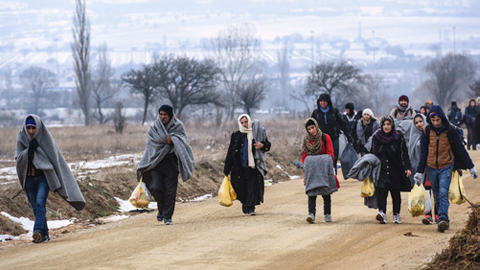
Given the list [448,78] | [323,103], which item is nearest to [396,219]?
[323,103]

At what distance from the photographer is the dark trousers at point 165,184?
1487cm

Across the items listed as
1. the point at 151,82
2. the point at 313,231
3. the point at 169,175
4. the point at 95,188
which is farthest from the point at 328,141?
the point at 151,82

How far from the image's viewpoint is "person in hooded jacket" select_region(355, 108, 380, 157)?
2050 centimetres

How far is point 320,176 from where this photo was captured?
14.1 meters

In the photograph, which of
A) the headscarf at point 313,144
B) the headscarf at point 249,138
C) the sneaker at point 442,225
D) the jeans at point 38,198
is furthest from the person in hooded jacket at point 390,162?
the jeans at point 38,198

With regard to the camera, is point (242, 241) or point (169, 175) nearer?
point (242, 241)

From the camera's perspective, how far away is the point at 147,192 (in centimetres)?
1497

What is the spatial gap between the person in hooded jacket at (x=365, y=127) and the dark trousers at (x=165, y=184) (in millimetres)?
6591

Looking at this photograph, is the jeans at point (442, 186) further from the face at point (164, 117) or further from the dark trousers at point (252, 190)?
the face at point (164, 117)

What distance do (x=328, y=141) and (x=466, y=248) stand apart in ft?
16.7

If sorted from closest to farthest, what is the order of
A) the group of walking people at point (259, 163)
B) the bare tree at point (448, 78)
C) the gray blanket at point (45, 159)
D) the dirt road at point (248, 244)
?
1. the dirt road at point (248, 244)
2. the group of walking people at point (259, 163)
3. the gray blanket at point (45, 159)
4. the bare tree at point (448, 78)

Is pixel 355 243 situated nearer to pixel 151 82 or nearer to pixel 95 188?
pixel 95 188

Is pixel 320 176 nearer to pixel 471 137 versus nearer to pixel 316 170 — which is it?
pixel 316 170

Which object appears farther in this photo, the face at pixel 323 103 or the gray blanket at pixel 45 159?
A: the face at pixel 323 103
